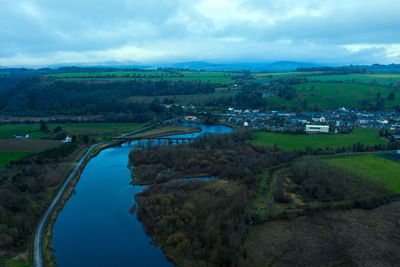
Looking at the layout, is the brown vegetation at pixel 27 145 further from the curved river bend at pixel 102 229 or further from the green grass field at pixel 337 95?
the green grass field at pixel 337 95

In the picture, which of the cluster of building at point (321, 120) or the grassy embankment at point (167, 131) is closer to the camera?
the cluster of building at point (321, 120)

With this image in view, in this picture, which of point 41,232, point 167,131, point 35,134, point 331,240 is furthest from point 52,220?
point 35,134

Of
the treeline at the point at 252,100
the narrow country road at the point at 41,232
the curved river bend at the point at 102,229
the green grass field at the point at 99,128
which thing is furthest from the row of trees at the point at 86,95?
the narrow country road at the point at 41,232

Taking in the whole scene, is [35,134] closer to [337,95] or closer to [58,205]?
[58,205]

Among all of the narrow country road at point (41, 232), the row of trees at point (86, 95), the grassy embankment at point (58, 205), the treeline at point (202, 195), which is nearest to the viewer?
the narrow country road at point (41, 232)

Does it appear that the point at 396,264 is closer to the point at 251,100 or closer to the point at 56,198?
the point at 56,198

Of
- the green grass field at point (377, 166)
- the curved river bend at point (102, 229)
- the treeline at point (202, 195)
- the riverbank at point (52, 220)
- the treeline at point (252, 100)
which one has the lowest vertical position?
the curved river bend at point (102, 229)
